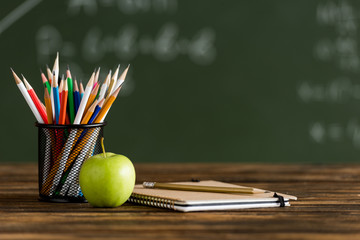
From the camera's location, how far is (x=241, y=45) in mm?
2539

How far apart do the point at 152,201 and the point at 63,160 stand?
0.18m

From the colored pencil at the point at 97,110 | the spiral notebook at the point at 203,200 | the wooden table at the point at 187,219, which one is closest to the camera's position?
the wooden table at the point at 187,219

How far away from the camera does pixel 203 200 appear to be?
98 centimetres

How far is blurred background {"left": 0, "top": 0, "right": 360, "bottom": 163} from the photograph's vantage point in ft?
8.17

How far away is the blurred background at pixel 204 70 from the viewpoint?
249 cm

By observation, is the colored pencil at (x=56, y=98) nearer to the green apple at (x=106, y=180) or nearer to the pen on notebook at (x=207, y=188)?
the green apple at (x=106, y=180)

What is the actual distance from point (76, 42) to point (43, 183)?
150 cm

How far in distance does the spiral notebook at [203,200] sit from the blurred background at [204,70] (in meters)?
1.45

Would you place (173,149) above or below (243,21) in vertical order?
below

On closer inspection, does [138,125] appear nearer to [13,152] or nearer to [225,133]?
[225,133]

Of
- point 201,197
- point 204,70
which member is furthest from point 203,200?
point 204,70

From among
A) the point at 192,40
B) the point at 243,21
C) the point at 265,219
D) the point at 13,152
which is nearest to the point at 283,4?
the point at 243,21

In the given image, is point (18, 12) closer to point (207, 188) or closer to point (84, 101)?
point (84, 101)

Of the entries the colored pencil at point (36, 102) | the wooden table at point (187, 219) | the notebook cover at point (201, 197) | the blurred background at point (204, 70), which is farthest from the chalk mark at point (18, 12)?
the notebook cover at point (201, 197)
